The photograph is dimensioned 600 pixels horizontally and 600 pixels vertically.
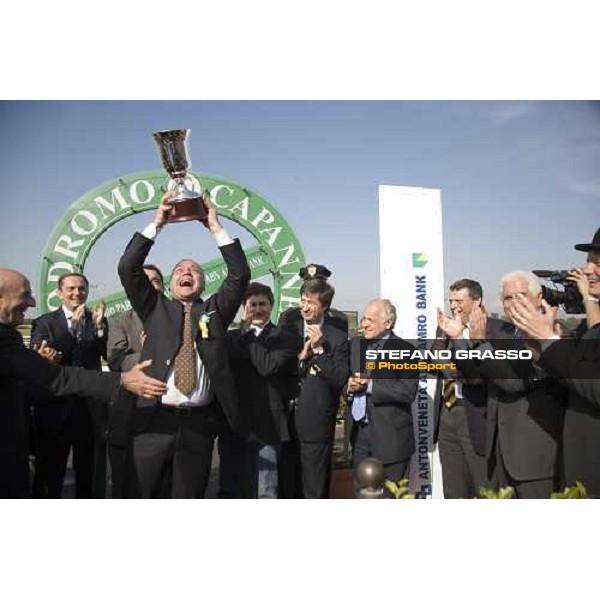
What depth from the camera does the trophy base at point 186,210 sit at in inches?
165

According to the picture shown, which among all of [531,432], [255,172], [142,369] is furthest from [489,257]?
[142,369]

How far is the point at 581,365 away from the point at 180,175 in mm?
2272

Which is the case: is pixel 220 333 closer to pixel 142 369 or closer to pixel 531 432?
pixel 142 369

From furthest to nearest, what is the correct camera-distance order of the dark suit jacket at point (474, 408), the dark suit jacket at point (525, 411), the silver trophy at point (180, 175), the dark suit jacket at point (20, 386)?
the dark suit jacket at point (474, 408), the dark suit jacket at point (525, 411), the silver trophy at point (180, 175), the dark suit jacket at point (20, 386)

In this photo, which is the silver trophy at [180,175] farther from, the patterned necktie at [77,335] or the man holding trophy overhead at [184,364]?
the patterned necktie at [77,335]

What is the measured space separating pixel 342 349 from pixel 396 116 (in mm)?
1251

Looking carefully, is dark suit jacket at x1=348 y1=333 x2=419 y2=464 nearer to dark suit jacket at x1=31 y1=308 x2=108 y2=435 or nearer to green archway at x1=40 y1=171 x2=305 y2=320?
green archway at x1=40 y1=171 x2=305 y2=320

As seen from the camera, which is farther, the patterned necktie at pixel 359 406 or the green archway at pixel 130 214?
the patterned necktie at pixel 359 406

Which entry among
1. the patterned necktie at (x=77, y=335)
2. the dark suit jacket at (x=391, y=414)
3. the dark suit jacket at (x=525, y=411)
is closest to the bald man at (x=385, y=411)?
the dark suit jacket at (x=391, y=414)

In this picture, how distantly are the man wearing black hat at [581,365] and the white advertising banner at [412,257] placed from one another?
461 millimetres

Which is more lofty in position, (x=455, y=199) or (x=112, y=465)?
(x=455, y=199)

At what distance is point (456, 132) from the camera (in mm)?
4242

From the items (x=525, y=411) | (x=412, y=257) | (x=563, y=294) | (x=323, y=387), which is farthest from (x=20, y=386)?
(x=563, y=294)

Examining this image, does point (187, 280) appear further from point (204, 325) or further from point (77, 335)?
point (77, 335)
